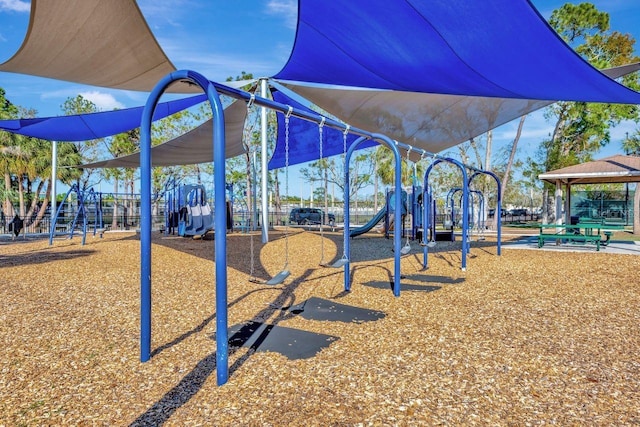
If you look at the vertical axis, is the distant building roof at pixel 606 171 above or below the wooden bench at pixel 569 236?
above

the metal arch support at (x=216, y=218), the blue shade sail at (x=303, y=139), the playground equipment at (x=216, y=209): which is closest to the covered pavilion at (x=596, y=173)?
the blue shade sail at (x=303, y=139)

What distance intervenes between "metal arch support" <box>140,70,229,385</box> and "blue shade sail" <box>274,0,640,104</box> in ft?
6.78

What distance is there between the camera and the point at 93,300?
433 centimetres

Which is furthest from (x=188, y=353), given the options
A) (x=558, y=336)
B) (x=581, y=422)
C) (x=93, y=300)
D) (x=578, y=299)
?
(x=578, y=299)

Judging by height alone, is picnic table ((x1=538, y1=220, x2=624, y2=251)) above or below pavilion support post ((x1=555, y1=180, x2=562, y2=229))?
below

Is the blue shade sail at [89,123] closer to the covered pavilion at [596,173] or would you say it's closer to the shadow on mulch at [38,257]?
the shadow on mulch at [38,257]

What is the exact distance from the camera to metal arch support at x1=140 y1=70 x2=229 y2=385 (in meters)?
Answer: 2.41

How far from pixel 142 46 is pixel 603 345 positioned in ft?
20.5

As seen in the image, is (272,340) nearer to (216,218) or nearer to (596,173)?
(216,218)

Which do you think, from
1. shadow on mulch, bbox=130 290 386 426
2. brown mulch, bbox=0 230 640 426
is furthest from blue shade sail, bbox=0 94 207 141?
shadow on mulch, bbox=130 290 386 426

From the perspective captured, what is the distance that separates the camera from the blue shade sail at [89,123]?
852 centimetres

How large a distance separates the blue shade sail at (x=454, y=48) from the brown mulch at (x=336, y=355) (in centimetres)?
243

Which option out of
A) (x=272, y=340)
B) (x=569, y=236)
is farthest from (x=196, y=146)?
(x=569, y=236)

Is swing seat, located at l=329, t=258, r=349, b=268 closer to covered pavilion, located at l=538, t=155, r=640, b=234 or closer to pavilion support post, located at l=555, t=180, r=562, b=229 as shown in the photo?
covered pavilion, located at l=538, t=155, r=640, b=234
